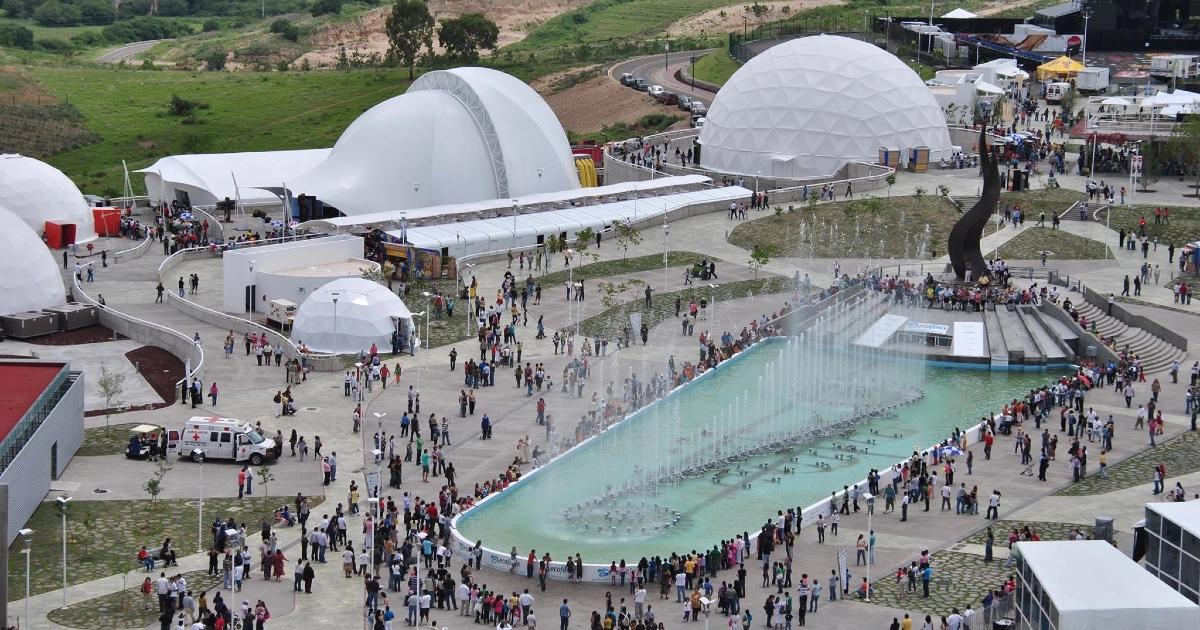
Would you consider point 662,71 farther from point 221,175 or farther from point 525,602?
point 525,602

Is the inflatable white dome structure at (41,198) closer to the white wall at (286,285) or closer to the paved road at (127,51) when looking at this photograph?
the white wall at (286,285)

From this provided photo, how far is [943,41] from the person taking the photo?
121312 mm

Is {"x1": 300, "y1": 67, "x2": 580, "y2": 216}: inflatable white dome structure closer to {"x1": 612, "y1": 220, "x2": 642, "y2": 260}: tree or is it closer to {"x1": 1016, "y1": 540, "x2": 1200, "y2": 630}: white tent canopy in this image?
{"x1": 612, "y1": 220, "x2": 642, "y2": 260}: tree

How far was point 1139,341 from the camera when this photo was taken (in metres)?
58.4

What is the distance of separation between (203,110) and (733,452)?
2975 inches

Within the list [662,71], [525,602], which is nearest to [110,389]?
[525,602]

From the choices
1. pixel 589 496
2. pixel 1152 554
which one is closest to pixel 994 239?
pixel 589 496

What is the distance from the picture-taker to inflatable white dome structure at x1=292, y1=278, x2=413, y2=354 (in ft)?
187

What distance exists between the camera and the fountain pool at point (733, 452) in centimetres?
4097

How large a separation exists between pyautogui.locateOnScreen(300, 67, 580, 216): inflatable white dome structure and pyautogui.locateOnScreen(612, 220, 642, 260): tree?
8898mm

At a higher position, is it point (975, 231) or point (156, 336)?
point (975, 231)

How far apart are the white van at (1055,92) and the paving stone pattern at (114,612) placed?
79786 mm

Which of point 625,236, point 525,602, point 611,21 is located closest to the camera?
point 525,602

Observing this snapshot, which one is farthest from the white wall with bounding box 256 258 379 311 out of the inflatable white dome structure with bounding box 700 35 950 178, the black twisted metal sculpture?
the inflatable white dome structure with bounding box 700 35 950 178
